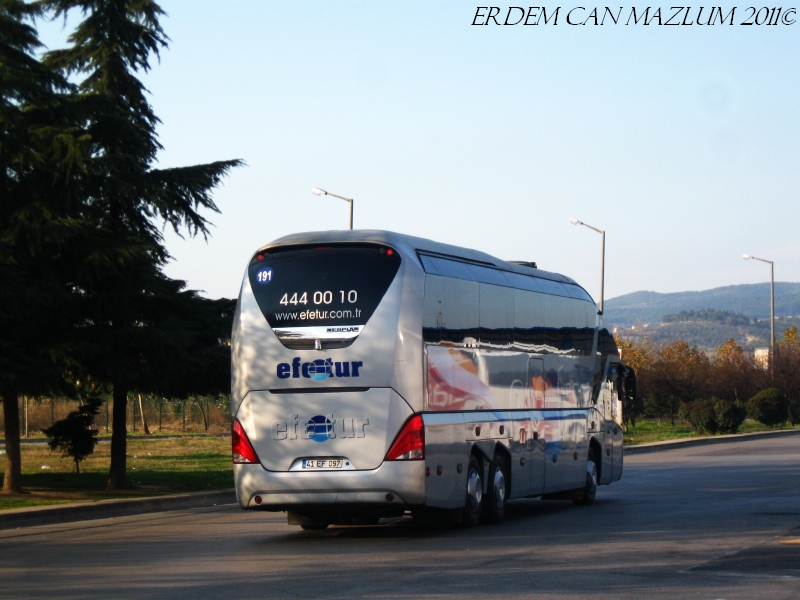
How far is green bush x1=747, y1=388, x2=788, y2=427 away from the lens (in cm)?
5431

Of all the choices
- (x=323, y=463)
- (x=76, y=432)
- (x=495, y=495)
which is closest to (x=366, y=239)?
(x=323, y=463)

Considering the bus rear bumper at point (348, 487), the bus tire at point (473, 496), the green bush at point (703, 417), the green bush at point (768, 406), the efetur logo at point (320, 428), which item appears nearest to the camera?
the bus rear bumper at point (348, 487)

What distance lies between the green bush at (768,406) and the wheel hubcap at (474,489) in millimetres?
42201

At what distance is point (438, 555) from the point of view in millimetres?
12266

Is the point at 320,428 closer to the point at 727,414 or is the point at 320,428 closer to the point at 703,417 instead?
the point at 703,417

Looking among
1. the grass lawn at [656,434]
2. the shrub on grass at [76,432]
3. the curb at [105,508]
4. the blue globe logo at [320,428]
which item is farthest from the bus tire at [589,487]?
the grass lawn at [656,434]

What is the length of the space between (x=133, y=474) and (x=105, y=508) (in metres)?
7.96

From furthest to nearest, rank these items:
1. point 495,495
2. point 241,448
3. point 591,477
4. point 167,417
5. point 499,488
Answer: point 167,417 < point 591,477 < point 499,488 < point 495,495 < point 241,448

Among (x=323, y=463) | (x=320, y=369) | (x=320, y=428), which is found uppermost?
(x=320, y=369)

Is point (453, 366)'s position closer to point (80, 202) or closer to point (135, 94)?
point (80, 202)

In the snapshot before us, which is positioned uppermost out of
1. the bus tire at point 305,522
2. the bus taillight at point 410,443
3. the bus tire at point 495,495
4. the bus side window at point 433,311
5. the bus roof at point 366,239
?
the bus roof at point 366,239

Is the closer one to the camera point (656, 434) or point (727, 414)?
point (727, 414)

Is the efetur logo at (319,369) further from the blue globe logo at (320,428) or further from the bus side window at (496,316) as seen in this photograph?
the bus side window at (496,316)

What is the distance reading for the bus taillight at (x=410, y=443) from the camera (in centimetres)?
1352
